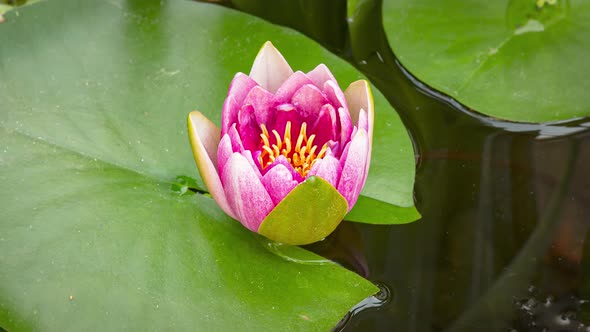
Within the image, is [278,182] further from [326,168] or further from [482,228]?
[482,228]

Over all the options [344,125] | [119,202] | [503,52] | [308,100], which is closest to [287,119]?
[308,100]

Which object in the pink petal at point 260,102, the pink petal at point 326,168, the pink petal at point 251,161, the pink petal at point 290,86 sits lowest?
the pink petal at point 251,161

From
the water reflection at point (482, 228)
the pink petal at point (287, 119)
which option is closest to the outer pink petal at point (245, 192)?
the pink petal at point (287, 119)

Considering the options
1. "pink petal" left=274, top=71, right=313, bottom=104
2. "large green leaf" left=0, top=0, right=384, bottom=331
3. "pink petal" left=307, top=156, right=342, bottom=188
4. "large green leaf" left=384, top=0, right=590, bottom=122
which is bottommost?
"large green leaf" left=0, top=0, right=384, bottom=331

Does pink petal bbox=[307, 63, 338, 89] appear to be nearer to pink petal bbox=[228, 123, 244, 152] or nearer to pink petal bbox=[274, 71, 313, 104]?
pink petal bbox=[274, 71, 313, 104]

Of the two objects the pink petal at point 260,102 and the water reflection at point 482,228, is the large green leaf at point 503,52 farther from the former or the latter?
the pink petal at point 260,102

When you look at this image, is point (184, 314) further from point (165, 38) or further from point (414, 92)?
point (414, 92)

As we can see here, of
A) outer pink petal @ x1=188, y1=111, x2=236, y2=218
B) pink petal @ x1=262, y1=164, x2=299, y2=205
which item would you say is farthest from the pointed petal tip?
outer pink petal @ x1=188, y1=111, x2=236, y2=218
